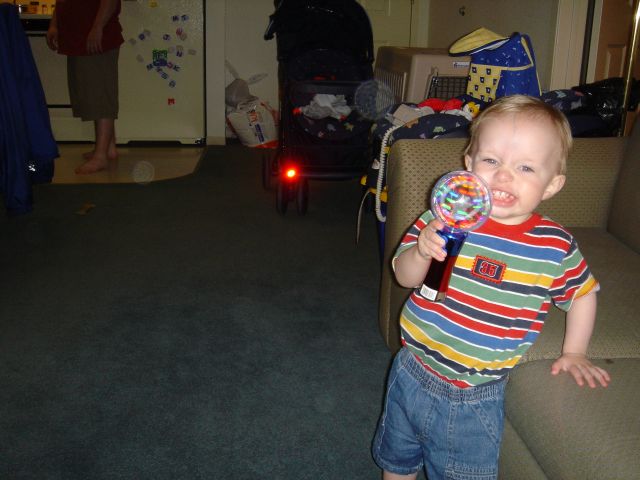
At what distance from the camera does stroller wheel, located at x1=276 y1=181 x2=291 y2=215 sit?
3162 millimetres

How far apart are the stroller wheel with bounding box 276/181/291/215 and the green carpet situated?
2.8 inches

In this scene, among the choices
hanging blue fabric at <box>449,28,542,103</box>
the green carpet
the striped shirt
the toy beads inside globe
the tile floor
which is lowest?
the green carpet

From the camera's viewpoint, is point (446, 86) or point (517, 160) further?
point (446, 86)

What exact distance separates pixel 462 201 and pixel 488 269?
0.62ft

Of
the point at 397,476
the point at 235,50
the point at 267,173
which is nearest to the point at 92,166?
the point at 267,173

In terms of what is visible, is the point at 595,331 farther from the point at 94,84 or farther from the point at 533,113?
the point at 94,84

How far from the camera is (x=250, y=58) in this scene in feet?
17.8

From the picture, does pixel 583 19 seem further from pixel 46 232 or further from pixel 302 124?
pixel 46 232

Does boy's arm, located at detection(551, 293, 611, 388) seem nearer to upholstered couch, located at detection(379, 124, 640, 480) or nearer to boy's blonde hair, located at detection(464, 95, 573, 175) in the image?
upholstered couch, located at detection(379, 124, 640, 480)

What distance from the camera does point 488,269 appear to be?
0.96 metres

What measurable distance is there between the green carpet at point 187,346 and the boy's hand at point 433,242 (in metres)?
0.69

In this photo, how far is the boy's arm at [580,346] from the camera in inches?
39.8

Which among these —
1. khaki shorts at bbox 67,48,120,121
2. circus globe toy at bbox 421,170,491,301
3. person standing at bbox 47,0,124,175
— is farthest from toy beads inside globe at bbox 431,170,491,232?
khaki shorts at bbox 67,48,120,121

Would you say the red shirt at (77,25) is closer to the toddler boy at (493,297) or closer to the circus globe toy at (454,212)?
the toddler boy at (493,297)
